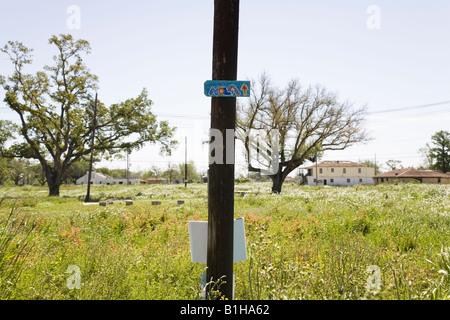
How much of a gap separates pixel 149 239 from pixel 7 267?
4153mm

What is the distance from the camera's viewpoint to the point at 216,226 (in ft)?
10.1

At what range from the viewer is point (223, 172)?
309cm

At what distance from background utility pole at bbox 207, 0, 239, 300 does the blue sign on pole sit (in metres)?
0.06

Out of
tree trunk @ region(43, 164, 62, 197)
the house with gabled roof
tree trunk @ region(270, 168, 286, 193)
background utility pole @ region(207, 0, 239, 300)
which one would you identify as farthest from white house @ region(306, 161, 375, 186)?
background utility pole @ region(207, 0, 239, 300)

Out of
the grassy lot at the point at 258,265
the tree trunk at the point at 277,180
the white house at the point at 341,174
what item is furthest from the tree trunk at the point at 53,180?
the white house at the point at 341,174

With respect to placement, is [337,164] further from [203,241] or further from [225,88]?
[225,88]

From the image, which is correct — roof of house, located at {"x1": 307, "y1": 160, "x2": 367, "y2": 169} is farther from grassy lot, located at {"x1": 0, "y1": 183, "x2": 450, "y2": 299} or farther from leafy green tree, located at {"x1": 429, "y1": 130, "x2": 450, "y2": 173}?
grassy lot, located at {"x1": 0, "y1": 183, "x2": 450, "y2": 299}

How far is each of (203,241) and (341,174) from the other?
3214 inches

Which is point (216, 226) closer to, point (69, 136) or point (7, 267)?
point (7, 267)

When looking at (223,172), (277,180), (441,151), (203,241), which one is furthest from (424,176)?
(223,172)

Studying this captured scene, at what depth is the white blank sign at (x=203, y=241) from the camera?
10.9 ft

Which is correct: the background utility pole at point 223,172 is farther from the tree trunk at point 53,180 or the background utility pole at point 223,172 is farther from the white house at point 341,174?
the white house at point 341,174

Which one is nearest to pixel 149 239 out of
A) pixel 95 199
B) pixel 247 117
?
pixel 95 199

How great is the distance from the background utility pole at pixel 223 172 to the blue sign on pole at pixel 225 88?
0.06 meters
